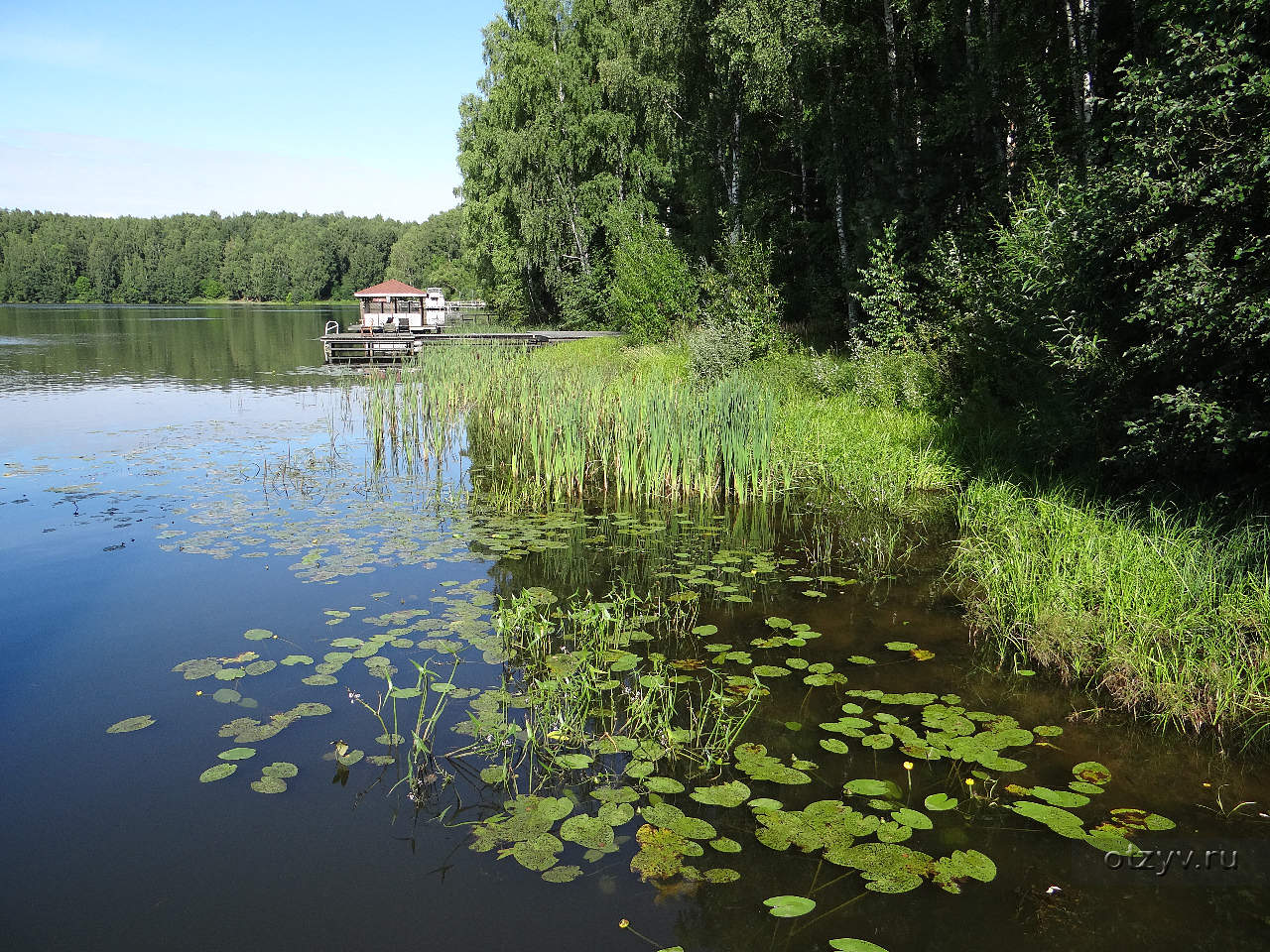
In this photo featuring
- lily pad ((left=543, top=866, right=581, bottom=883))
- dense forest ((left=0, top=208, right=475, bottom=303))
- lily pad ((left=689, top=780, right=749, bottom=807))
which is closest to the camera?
lily pad ((left=543, top=866, right=581, bottom=883))

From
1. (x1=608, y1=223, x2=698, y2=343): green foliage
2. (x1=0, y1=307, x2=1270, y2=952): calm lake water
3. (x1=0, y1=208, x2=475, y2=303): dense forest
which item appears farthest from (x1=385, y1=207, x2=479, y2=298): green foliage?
(x1=0, y1=307, x2=1270, y2=952): calm lake water

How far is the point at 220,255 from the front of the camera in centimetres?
11812

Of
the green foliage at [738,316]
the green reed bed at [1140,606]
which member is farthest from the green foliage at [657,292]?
the green reed bed at [1140,606]

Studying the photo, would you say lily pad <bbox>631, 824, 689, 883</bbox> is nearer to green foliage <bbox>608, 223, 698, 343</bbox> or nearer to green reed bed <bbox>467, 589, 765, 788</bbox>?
green reed bed <bbox>467, 589, 765, 788</bbox>

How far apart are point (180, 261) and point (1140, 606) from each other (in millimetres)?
132388

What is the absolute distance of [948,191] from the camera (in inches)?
522

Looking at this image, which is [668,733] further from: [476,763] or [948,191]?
[948,191]

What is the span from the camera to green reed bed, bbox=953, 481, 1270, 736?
428 centimetres

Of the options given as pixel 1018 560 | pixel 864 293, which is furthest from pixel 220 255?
pixel 1018 560

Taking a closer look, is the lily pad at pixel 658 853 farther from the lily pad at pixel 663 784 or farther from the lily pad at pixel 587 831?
the lily pad at pixel 663 784

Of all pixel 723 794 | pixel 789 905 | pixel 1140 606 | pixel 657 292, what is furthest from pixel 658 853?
pixel 657 292

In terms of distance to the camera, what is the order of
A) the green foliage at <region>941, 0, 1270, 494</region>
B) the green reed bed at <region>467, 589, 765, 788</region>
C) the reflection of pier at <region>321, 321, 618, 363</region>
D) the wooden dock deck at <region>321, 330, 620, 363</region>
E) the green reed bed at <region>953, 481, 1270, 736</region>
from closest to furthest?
the green reed bed at <region>467, 589, 765, 788</region> → the green reed bed at <region>953, 481, 1270, 736</region> → the green foliage at <region>941, 0, 1270, 494</region> → the wooden dock deck at <region>321, 330, 620, 363</region> → the reflection of pier at <region>321, 321, 618, 363</region>

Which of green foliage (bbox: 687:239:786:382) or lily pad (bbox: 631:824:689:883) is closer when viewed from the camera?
lily pad (bbox: 631:824:689:883)

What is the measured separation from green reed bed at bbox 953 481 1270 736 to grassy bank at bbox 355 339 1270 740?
0.01 meters
